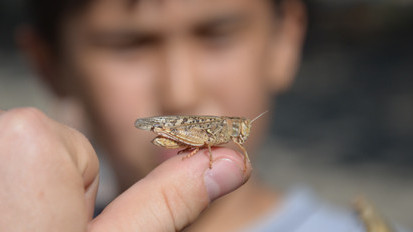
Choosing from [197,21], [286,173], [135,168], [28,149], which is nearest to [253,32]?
[197,21]

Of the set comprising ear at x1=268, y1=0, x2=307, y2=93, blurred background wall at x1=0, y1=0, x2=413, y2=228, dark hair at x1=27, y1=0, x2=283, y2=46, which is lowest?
blurred background wall at x1=0, y1=0, x2=413, y2=228

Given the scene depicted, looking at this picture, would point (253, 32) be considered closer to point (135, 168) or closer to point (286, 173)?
point (135, 168)

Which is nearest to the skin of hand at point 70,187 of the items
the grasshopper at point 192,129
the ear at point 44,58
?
the grasshopper at point 192,129

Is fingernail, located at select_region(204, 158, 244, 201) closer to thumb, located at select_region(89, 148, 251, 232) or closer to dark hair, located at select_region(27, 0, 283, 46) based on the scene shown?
thumb, located at select_region(89, 148, 251, 232)

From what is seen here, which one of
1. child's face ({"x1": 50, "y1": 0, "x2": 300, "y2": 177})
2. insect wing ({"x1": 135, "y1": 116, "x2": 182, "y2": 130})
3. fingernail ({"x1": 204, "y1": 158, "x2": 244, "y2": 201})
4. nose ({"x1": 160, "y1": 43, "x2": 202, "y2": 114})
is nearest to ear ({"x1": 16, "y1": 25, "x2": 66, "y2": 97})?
child's face ({"x1": 50, "y1": 0, "x2": 300, "y2": 177})

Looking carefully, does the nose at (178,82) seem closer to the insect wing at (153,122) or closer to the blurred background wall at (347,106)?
the insect wing at (153,122)

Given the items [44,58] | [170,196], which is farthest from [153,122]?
[44,58]

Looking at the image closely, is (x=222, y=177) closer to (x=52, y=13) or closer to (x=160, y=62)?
(x=160, y=62)
